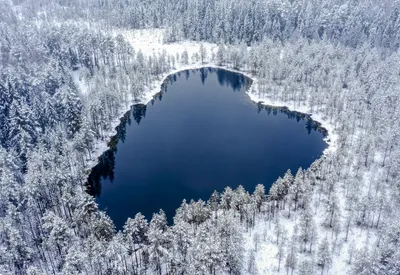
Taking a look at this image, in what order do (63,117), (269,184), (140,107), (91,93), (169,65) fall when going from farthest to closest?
(169,65)
(140,107)
(91,93)
(63,117)
(269,184)

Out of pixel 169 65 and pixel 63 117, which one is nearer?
pixel 63 117

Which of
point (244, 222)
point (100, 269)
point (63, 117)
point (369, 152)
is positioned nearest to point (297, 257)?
point (244, 222)

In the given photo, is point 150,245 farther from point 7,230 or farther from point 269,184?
point 269,184

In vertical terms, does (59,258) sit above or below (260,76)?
→ below

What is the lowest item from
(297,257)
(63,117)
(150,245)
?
(297,257)

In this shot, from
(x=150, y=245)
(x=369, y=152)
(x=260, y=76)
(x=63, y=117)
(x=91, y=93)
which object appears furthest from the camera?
(x=260, y=76)

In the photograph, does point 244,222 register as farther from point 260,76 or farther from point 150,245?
point 260,76

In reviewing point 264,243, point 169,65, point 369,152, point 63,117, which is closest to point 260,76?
point 169,65
